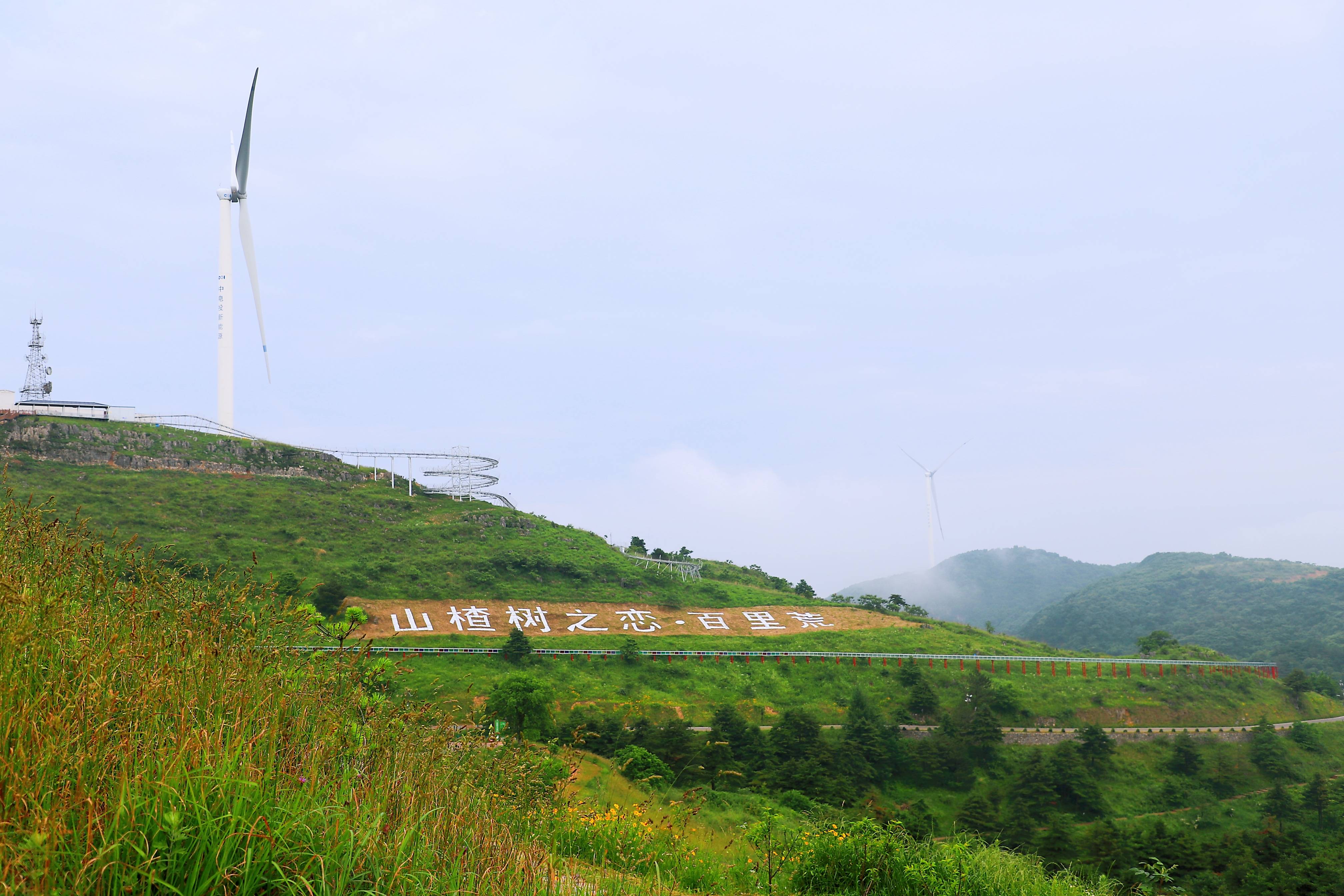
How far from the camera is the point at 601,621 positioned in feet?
167

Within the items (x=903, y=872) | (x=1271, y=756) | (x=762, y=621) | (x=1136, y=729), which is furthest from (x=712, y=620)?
(x=903, y=872)

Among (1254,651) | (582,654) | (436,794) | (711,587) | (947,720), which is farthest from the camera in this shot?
(1254,651)

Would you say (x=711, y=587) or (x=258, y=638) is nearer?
(x=258, y=638)

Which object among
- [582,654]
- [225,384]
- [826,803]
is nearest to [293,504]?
[225,384]

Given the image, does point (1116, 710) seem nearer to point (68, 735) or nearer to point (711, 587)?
point (711, 587)

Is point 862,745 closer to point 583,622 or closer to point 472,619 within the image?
point 583,622

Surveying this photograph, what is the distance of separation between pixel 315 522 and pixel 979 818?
5454 cm

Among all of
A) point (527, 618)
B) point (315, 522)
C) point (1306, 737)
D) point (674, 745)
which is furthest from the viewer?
point (315, 522)

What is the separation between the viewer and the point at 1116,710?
45.2m

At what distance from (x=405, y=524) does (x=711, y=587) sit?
2817 cm

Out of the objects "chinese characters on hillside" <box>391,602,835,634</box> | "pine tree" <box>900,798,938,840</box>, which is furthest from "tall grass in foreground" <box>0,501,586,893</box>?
"chinese characters on hillside" <box>391,602,835,634</box>

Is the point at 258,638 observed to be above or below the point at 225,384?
below

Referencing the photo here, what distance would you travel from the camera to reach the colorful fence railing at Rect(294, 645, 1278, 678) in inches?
1670

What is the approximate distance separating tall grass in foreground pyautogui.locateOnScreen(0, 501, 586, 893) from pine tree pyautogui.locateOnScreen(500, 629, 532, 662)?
118 feet
